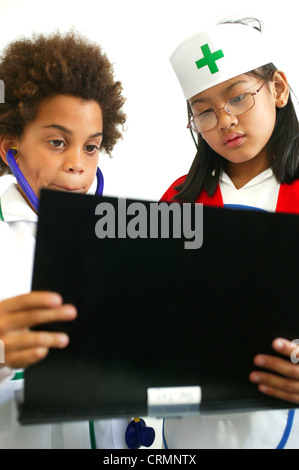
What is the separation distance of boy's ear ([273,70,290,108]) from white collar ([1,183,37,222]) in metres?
0.50

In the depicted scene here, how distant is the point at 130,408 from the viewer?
1.56 feet

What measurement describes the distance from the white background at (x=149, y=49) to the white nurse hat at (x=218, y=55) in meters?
0.52

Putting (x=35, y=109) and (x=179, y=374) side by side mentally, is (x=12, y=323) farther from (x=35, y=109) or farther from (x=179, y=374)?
(x=35, y=109)

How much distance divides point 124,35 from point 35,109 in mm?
825

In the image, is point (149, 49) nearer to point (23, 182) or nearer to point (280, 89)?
point (280, 89)

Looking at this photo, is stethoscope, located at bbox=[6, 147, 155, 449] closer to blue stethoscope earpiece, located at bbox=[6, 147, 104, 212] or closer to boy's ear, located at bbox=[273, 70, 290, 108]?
blue stethoscope earpiece, located at bbox=[6, 147, 104, 212]

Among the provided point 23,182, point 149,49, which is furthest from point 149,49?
point 23,182

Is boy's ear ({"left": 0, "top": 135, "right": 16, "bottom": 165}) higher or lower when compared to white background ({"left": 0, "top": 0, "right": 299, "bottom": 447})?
lower

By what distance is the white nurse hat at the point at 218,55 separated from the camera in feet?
2.85

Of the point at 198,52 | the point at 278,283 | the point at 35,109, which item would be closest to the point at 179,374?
the point at 278,283

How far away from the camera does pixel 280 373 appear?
53 cm

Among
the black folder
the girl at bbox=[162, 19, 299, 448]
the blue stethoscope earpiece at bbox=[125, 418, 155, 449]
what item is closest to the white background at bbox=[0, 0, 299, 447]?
the girl at bbox=[162, 19, 299, 448]

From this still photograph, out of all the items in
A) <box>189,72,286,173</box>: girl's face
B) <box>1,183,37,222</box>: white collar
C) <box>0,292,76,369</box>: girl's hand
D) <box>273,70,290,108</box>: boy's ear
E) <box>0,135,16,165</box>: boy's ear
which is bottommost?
<box>0,292,76,369</box>: girl's hand

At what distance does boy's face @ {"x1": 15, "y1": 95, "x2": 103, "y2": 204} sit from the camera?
0.74 m
